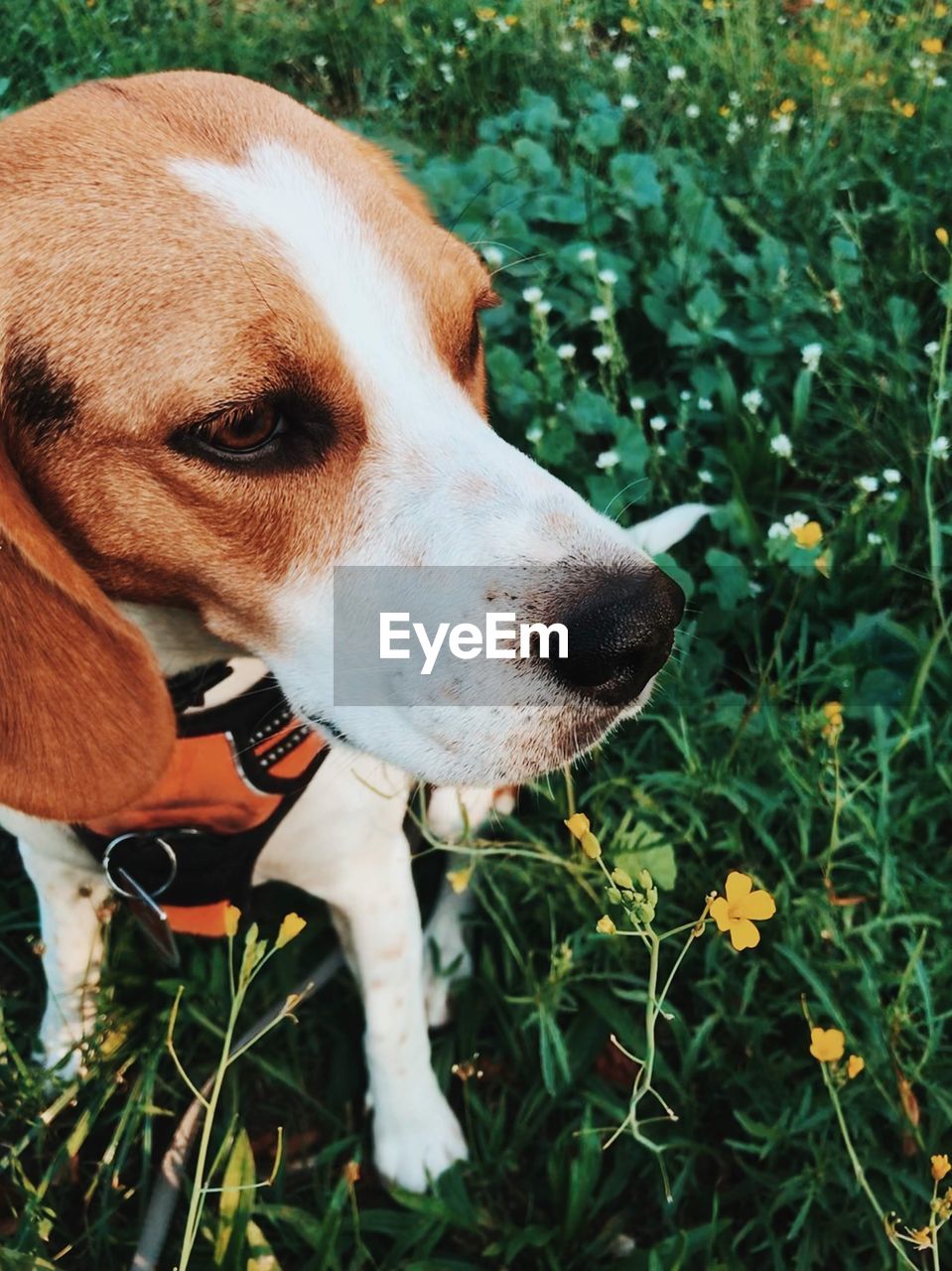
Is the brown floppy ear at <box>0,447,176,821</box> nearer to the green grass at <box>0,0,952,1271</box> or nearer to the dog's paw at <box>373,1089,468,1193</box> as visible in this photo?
the green grass at <box>0,0,952,1271</box>

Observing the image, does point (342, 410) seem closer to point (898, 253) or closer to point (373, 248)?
point (373, 248)

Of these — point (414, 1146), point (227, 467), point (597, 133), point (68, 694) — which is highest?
point (227, 467)

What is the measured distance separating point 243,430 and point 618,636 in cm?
60

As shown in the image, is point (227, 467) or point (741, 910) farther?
point (227, 467)

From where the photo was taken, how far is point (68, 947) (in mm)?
2268

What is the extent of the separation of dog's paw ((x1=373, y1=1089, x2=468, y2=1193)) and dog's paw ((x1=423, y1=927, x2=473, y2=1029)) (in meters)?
0.23

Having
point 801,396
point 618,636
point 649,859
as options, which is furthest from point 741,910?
point 801,396

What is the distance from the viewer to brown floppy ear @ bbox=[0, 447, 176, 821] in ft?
4.98

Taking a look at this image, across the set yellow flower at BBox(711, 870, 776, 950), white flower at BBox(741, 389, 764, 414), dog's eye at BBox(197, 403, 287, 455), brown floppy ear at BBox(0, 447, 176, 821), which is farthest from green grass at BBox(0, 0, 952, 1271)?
dog's eye at BBox(197, 403, 287, 455)

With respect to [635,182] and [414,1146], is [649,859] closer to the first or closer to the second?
[414,1146]

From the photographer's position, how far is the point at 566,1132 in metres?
2.09

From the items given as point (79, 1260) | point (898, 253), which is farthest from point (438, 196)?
point (79, 1260)

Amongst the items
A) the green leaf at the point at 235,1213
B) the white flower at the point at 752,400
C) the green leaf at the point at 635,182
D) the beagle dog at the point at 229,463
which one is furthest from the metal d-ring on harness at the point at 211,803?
the green leaf at the point at 635,182

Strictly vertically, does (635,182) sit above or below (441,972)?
above
